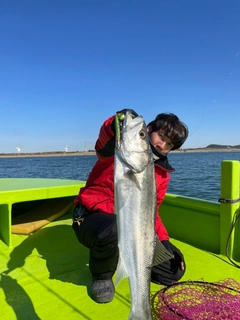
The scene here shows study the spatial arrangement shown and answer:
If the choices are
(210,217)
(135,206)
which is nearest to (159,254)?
(135,206)

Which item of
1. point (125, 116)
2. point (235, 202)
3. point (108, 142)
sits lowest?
point (235, 202)

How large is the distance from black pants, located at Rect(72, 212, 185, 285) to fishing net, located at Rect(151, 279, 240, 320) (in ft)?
0.66

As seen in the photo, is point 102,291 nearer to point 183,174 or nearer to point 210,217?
point 210,217

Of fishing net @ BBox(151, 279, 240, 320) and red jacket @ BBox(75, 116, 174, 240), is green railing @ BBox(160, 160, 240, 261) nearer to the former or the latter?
fishing net @ BBox(151, 279, 240, 320)

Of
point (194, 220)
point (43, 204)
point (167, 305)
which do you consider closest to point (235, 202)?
point (194, 220)

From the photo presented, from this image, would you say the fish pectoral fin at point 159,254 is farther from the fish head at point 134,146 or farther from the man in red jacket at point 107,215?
the man in red jacket at point 107,215

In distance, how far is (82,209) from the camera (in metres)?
3.06

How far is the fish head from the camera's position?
5.69ft

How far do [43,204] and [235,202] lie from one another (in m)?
3.84

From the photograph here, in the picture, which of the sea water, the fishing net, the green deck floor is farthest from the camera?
the sea water

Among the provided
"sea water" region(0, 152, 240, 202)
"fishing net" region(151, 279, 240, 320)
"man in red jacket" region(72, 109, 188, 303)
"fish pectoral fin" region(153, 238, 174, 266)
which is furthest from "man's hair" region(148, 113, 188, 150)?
"sea water" region(0, 152, 240, 202)

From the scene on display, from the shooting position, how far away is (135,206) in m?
1.77

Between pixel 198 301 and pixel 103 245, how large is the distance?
3.17 ft

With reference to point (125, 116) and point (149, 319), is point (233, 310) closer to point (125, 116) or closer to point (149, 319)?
point (149, 319)
